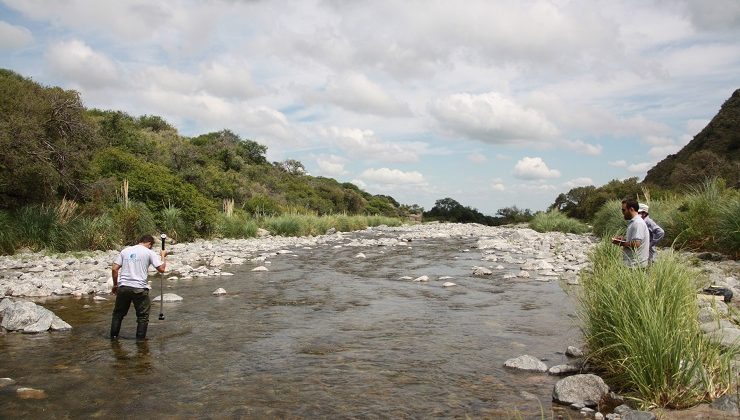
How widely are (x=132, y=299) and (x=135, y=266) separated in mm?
534

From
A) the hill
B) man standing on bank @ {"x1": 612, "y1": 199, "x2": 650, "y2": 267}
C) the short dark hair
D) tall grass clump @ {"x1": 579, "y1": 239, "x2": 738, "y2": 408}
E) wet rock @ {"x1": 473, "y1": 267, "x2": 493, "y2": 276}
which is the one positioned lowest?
wet rock @ {"x1": 473, "y1": 267, "x2": 493, "y2": 276}

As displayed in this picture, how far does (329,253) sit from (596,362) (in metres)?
17.5

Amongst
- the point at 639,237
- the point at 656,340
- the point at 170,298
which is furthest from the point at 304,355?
the point at 639,237

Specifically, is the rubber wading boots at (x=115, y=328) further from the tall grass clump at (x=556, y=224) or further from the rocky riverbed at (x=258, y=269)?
the tall grass clump at (x=556, y=224)

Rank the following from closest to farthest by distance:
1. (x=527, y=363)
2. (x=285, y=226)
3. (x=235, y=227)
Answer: (x=527, y=363) → (x=235, y=227) → (x=285, y=226)

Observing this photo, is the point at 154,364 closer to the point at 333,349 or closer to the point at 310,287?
the point at 333,349

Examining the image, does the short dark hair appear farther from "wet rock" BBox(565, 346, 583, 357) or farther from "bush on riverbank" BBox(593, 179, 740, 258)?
"bush on riverbank" BBox(593, 179, 740, 258)

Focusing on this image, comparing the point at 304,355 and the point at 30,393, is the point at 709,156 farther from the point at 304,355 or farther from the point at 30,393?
the point at 30,393

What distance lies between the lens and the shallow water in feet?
18.4

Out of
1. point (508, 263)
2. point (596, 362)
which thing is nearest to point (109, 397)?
point (596, 362)

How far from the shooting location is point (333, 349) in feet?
26.0

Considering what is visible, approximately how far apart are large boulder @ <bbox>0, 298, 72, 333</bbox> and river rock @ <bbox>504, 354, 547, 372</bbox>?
7.32 m

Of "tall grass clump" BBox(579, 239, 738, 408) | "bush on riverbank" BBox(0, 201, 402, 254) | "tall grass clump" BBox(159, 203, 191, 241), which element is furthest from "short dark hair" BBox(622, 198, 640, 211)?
"tall grass clump" BBox(159, 203, 191, 241)

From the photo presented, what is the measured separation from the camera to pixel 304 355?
25.0 feet
